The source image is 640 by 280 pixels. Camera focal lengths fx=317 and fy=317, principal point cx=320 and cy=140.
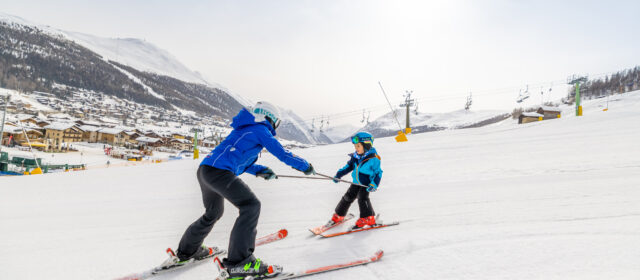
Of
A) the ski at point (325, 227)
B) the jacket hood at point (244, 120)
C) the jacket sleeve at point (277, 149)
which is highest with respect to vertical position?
the jacket hood at point (244, 120)

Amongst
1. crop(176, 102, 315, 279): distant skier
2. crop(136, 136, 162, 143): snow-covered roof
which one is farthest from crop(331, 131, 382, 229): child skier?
crop(136, 136, 162, 143): snow-covered roof

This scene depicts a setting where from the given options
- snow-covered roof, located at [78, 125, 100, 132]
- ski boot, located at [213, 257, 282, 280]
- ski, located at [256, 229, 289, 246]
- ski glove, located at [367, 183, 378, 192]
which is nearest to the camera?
ski boot, located at [213, 257, 282, 280]

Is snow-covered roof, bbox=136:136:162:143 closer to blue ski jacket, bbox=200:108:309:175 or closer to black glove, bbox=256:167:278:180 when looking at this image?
black glove, bbox=256:167:278:180

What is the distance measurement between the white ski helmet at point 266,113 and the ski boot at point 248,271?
3.83 ft

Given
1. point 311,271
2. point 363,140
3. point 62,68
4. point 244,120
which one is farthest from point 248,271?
point 62,68

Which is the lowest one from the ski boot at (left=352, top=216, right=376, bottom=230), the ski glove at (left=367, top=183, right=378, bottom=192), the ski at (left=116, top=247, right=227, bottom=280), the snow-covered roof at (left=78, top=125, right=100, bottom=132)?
the ski at (left=116, top=247, right=227, bottom=280)

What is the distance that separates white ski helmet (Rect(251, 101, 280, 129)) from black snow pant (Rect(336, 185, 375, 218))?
62.2 inches

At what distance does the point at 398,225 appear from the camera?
Result: 13.0 ft

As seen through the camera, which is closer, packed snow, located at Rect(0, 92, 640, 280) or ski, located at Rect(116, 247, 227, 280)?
packed snow, located at Rect(0, 92, 640, 280)

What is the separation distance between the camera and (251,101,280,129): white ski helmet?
2.68 m

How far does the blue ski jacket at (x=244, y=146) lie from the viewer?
2.57 metres

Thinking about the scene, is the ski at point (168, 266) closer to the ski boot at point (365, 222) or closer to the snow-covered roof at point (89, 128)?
the ski boot at point (365, 222)

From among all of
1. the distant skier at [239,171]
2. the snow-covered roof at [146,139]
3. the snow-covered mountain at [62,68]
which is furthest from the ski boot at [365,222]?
the snow-covered mountain at [62,68]

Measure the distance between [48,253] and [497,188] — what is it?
6.34 metres
